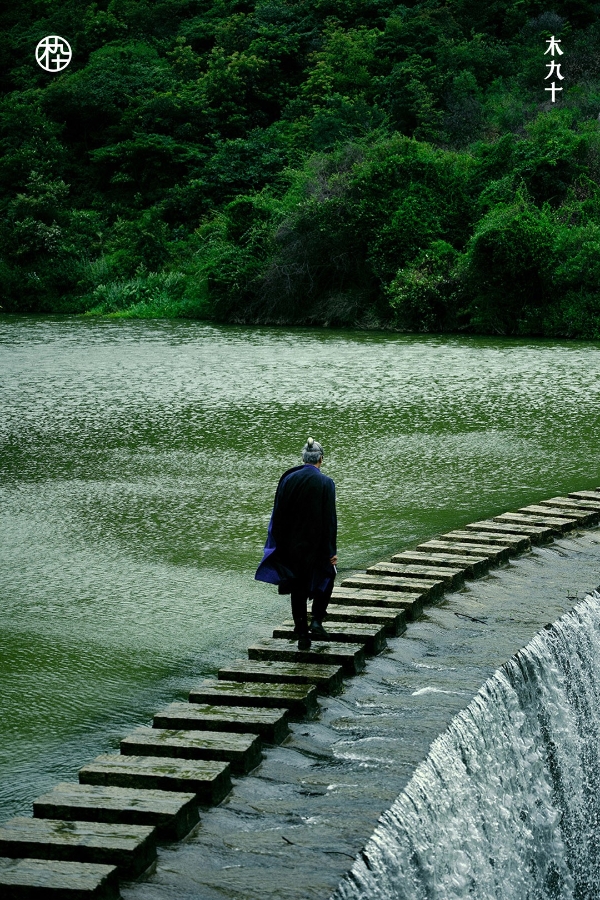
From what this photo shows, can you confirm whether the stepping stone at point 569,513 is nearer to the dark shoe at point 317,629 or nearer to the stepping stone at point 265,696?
the dark shoe at point 317,629

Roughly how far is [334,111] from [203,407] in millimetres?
28895

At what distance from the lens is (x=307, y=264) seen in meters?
31.3

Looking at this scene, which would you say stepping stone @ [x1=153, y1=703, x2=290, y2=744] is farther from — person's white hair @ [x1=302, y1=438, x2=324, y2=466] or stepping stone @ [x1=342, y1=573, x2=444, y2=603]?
stepping stone @ [x1=342, y1=573, x2=444, y2=603]

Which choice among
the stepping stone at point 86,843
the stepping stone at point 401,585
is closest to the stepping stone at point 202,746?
the stepping stone at point 86,843

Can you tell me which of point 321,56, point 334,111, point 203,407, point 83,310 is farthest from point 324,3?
point 203,407

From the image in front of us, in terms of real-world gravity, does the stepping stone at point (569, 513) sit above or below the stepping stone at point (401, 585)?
above

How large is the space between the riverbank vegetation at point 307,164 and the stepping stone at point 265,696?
72.8ft

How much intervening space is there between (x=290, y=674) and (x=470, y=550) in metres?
2.61

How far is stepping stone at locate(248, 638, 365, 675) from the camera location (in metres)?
5.64

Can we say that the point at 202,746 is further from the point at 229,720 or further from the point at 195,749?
the point at 229,720

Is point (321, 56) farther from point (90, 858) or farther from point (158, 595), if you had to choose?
point (90, 858)

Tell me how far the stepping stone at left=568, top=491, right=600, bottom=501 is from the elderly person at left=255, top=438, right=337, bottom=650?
4.46m

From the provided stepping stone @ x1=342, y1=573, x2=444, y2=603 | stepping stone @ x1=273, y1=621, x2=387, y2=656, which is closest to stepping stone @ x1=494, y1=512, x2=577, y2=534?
stepping stone @ x1=342, y1=573, x2=444, y2=603

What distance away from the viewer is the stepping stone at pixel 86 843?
3730 mm
